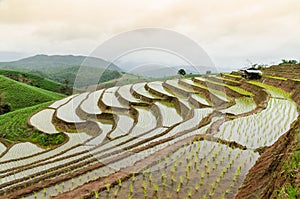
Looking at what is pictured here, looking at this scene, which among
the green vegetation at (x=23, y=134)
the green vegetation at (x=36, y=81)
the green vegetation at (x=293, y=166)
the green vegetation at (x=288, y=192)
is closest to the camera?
the green vegetation at (x=288, y=192)

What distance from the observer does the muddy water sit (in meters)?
4.22

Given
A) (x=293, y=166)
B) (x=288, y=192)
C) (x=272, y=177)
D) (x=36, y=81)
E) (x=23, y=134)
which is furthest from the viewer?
(x=36, y=81)

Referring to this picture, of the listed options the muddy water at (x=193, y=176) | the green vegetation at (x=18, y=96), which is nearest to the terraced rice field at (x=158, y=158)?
the muddy water at (x=193, y=176)

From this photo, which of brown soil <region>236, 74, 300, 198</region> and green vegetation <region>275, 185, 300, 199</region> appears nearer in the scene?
green vegetation <region>275, 185, 300, 199</region>

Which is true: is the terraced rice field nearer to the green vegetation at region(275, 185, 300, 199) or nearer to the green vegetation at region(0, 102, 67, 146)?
the green vegetation at region(0, 102, 67, 146)

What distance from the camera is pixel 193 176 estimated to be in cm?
477

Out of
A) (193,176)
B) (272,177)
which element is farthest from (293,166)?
(193,176)

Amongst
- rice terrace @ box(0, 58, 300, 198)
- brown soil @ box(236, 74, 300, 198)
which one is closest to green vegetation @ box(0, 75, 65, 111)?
rice terrace @ box(0, 58, 300, 198)

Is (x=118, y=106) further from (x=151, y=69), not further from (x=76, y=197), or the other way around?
(x=76, y=197)

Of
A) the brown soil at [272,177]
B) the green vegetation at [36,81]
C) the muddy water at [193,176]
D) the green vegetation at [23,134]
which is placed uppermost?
the brown soil at [272,177]

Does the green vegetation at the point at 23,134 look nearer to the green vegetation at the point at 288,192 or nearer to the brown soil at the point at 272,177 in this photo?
the brown soil at the point at 272,177

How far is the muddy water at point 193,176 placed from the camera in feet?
13.8

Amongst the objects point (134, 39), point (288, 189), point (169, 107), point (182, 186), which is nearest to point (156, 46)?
point (134, 39)

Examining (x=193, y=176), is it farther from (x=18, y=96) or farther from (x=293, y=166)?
(x=18, y=96)
